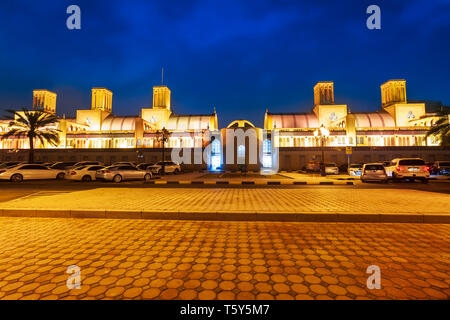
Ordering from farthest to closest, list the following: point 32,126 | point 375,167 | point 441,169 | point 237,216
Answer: point 32,126
point 441,169
point 375,167
point 237,216

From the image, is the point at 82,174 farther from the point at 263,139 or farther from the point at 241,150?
the point at 263,139

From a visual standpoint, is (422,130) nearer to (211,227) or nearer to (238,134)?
(238,134)

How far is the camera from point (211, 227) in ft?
17.0

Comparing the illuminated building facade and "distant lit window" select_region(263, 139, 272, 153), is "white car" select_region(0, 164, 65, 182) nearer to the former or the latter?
the illuminated building facade

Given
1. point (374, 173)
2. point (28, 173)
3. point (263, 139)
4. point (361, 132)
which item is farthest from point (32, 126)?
point (361, 132)

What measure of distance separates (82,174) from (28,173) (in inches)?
189

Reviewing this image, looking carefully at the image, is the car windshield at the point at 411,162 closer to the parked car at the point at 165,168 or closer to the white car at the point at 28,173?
the parked car at the point at 165,168

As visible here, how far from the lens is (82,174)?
1752 centimetres

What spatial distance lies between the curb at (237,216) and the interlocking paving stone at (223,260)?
1.10 feet

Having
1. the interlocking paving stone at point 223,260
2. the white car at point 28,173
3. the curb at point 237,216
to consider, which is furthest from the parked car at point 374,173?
the white car at point 28,173

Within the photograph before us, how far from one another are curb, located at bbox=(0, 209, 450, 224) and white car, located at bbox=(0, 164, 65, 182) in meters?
15.2

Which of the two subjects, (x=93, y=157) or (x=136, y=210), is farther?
(x=93, y=157)
